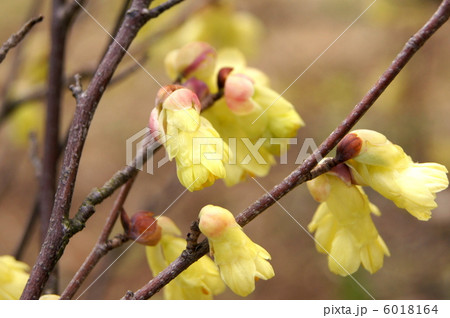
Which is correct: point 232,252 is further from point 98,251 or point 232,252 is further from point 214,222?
point 98,251

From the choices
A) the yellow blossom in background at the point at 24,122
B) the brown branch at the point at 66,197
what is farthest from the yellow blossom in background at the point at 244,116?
the yellow blossom in background at the point at 24,122

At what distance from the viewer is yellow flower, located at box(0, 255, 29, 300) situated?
2.91 feet

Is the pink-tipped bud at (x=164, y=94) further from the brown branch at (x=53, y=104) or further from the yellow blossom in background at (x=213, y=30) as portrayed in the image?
the yellow blossom in background at (x=213, y=30)

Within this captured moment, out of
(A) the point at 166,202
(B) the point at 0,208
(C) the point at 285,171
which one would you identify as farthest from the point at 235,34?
(B) the point at 0,208

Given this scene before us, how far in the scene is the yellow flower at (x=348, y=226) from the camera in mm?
829

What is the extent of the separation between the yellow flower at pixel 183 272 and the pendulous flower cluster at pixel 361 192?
17 centimetres

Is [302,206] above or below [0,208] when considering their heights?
below

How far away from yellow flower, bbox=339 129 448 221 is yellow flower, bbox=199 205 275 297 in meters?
0.18

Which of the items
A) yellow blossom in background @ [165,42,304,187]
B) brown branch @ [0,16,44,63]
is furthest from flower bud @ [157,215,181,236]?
brown branch @ [0,16,44,63]

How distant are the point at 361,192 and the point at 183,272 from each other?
0.29 metres

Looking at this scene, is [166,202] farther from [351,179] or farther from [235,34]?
[351,179]

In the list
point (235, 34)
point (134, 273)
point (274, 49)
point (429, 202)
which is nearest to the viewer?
point (429, 202)

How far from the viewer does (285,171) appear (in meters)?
3.08

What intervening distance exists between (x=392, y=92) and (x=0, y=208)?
2.12m
